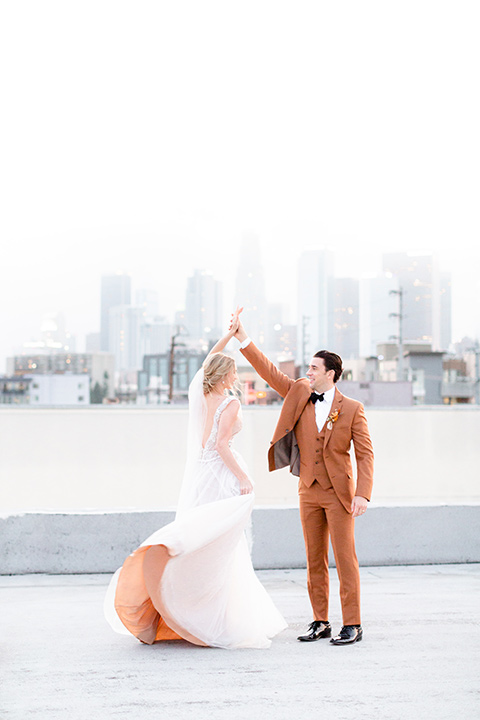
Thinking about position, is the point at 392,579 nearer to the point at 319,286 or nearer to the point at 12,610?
the point at 12,610

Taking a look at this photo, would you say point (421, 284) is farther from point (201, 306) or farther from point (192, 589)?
point (192, 589)

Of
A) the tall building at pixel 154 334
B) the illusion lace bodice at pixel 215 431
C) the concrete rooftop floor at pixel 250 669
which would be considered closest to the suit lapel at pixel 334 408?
the illusion lace bodice at pixel 215 431

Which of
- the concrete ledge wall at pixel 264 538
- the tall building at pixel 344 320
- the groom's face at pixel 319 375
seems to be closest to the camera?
the groom's face at pixel 319 375

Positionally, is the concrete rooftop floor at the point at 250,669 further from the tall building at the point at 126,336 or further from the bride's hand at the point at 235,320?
the tall building at the point at 126,336

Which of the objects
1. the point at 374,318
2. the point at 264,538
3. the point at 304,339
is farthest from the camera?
the point at 374,318

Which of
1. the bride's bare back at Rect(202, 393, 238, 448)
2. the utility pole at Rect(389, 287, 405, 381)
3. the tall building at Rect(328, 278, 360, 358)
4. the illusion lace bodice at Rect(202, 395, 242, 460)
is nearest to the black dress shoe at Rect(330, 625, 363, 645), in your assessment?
the illusion lace bodice at Rect(202, 395, 242, 460)

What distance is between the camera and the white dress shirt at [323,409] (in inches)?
199

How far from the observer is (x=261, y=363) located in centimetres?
510

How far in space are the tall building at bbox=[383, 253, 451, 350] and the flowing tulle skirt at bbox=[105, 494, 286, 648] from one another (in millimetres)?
98021

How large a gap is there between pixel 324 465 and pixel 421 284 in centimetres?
11732

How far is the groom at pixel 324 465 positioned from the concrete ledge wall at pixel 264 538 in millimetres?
2258

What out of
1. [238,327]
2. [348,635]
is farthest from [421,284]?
[348,635]

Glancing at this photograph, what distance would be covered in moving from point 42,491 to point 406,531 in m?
9.88

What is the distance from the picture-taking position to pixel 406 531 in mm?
7551
